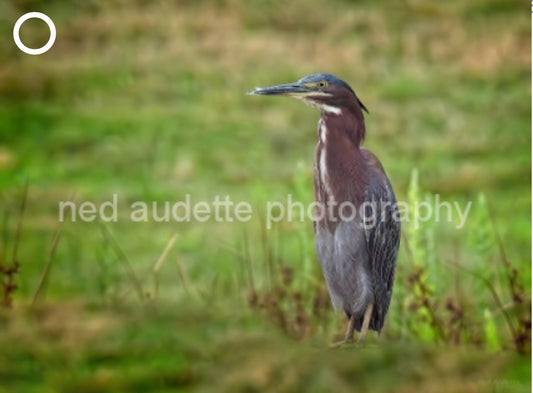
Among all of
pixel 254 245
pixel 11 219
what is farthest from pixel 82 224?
pixel 254 245

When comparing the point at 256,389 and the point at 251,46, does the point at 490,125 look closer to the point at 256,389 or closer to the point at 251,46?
the point at 251,46

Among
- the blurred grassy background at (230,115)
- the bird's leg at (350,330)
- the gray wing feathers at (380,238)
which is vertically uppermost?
the blurred grassy background at (230,115)

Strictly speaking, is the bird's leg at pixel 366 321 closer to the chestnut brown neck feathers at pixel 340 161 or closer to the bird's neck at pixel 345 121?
the chestnut brown neck feathers at pixel 340 161

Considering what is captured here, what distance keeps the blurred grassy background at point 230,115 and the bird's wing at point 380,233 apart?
0.94 meters

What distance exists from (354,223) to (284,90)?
452 mm

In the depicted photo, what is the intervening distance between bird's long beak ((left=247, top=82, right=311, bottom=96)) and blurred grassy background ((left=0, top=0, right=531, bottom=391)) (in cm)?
125

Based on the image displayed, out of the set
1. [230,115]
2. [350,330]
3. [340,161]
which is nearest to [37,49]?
[230,115]

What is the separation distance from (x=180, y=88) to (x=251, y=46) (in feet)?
2.00

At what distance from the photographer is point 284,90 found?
3162 millimetres

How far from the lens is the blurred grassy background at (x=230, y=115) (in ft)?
18.1

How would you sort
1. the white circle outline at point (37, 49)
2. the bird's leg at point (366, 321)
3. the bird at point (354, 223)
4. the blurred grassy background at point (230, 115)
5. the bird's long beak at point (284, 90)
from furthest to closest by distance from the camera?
the blurred grassy background at point (230, 115) < the white circle outline at point (37, 49) < the bird at point (354, 223) < the bird's leg at point (366, 321) < the bird's long beak at point (284, 90)

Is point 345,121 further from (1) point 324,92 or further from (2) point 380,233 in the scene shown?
(2) point 380,233

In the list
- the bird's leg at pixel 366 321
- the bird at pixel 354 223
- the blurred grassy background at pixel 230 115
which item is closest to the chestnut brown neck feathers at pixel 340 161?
the bird at pixel 354 223

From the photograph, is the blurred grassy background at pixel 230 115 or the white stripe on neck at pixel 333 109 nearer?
the white stripe on neck at pixel 333 109
